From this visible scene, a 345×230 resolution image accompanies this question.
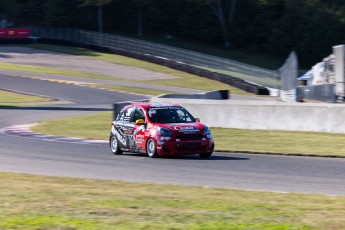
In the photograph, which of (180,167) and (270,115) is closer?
(180,167)

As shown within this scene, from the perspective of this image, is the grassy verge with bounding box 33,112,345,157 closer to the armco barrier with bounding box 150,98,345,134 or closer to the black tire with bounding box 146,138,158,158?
the armco barrier with bounding box 150,98,345,134

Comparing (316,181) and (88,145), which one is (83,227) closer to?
(316,181)

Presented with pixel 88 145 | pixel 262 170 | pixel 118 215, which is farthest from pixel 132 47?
pixel 118 215

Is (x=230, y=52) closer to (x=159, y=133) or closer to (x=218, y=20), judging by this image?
(x=218, y=20)

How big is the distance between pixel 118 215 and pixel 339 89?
24034 mm

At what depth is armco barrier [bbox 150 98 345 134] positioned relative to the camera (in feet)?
77.4

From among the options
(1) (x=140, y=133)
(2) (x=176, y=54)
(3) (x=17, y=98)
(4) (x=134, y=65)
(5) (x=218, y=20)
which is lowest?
(1) (x=140, y=133)

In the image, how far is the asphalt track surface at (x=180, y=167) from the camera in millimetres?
14008

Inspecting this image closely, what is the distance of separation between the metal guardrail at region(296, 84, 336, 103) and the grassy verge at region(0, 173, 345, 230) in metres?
18.2

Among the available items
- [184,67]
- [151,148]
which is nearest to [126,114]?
[151,148]

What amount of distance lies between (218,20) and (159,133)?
68453 millimetres

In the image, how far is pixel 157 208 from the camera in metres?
9.72

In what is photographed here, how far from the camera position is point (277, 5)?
284ft

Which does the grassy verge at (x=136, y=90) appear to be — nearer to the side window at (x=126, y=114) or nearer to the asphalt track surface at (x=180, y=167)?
the asphalt track surface at (x=180, y=167)
